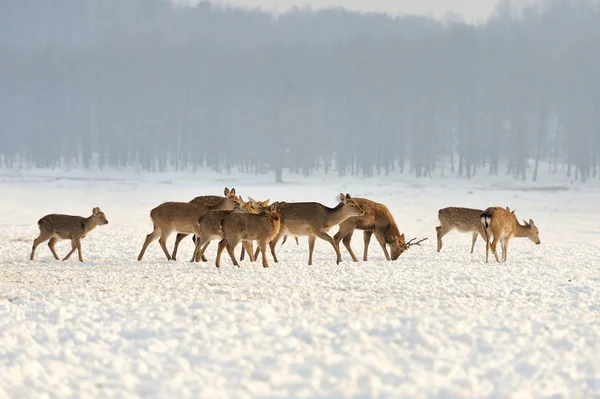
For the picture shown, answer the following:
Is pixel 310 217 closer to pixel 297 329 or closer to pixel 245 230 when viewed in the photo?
pixel 245 230

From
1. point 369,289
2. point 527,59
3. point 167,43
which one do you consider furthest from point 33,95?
point 369,289

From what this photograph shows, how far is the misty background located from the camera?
7600 cm

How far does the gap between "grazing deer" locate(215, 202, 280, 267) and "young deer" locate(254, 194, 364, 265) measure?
3.59 ft

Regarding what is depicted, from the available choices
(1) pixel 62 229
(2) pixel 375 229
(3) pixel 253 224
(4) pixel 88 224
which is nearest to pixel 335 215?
(2) pixel 375 229

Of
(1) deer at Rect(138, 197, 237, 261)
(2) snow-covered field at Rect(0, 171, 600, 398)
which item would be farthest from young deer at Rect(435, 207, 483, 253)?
(1) deer at Rect(138, 197, 237, 261)

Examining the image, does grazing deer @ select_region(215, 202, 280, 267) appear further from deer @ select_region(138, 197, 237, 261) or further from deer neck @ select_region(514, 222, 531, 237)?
deer neck @ select_region(514, 222, 531, 237)

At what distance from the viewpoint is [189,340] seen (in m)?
7.43

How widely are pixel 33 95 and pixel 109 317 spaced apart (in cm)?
10155

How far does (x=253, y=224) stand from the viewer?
13.9m

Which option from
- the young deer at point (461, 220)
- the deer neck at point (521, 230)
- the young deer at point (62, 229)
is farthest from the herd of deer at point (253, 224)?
the deer neck at point (521, 230)

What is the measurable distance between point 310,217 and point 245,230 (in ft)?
6.32

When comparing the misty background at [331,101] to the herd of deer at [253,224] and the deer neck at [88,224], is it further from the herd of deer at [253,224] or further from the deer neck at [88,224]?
the deer neck at [88,224]

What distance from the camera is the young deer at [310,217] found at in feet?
49.8

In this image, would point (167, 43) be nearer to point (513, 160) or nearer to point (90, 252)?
point (513, 160)
